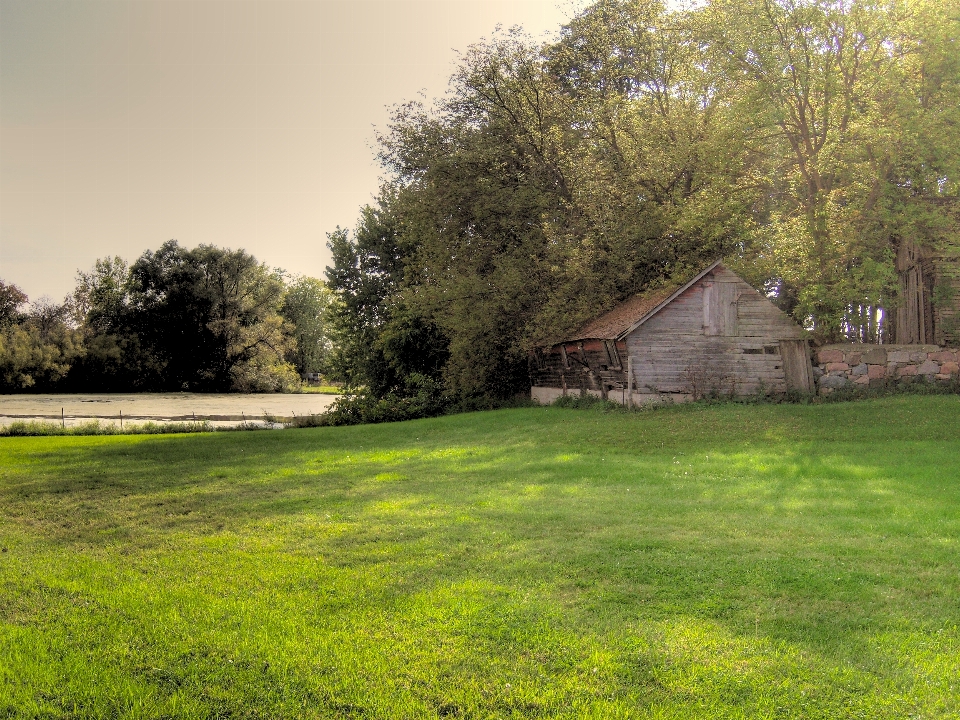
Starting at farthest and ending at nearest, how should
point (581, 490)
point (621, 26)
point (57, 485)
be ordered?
point (621, 26), point (57, 485), point (581, 490)

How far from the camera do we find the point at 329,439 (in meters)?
28.8

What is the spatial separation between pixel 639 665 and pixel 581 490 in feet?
28.7

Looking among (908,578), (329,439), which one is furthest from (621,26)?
(908,578)

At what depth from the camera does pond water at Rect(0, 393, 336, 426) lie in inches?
1806

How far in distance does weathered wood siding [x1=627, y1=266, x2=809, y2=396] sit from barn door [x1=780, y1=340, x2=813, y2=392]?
212mm

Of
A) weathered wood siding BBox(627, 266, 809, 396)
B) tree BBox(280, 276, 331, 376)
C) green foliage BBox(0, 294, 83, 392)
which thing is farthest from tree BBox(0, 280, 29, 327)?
weathered wood siding BBox(627, 266, 809, 396)

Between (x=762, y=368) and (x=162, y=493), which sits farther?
(x=762, y=368)

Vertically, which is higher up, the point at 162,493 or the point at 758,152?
the point at 758,152

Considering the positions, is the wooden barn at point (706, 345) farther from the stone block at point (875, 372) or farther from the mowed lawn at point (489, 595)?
the mowed lawn at point (489, 595)

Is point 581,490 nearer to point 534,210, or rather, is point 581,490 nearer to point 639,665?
point 639,665

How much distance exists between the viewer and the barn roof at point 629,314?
99.4ft

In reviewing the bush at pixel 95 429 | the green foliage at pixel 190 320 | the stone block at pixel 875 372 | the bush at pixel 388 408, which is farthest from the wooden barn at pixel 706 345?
the green foliage at pixel 190 320

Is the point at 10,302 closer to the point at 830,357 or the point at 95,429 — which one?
the point at 95,429

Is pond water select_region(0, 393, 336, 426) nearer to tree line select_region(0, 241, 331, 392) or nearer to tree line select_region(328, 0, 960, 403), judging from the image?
tree line select_region(0, 241, 331, 392)
